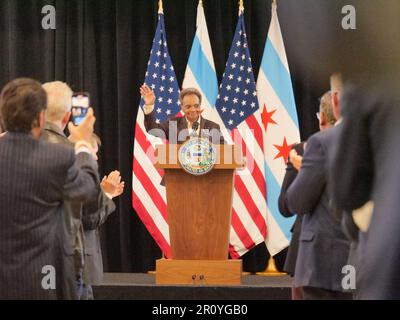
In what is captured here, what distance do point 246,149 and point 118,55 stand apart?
5.61 ft

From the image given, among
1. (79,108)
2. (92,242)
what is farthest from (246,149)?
(79,108)

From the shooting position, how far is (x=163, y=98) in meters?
7.27

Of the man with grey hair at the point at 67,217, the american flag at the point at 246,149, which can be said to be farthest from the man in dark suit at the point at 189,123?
the man with grey hair at the point at 67,217

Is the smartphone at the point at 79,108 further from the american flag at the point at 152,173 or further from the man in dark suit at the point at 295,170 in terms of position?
the american flag at the point at 152,173

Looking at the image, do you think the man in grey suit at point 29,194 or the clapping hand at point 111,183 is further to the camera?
the clapping hand at point 111,183

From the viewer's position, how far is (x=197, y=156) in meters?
5.35

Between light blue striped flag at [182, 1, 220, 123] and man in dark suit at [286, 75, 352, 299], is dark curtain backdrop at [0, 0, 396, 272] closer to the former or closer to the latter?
light blue striped flag at [182, 1, 220, 123]

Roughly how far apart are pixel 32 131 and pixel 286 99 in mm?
4638

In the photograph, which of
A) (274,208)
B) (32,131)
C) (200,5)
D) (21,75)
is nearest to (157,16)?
(200,5)

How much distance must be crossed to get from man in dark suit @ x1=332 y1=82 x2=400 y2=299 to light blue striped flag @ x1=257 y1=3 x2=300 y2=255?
5.67 metres

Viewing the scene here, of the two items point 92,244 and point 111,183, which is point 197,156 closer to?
point 111,183

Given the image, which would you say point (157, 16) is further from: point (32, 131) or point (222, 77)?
point (32, 131)

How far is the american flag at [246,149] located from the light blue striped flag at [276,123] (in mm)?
88

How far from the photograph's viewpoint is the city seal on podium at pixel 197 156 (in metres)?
5.35
